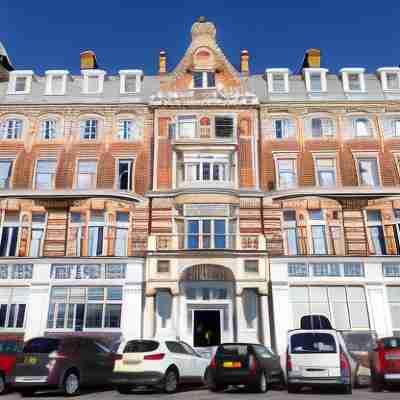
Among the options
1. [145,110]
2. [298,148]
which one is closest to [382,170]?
[298,148]

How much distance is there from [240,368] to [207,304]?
31.3 ft

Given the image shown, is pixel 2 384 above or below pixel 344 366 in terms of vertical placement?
below

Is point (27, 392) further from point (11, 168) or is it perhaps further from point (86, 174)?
point (11, 168)

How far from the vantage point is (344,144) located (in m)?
28.2

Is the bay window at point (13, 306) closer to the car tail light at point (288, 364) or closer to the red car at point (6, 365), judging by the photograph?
the red car at point (6, 365)

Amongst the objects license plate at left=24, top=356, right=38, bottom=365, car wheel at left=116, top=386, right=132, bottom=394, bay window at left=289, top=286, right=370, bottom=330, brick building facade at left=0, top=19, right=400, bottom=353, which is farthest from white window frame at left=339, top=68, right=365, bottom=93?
license plate at left=24, top=356, right=38, bottom=365

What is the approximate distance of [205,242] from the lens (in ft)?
83.6

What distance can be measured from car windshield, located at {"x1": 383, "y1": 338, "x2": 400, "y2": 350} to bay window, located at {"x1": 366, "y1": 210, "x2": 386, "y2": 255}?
9817 millimetres

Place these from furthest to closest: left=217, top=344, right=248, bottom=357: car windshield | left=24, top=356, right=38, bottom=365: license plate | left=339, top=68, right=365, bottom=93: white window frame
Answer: left=339, top=68, right=365, bottom=93: white window frame → left=217, top=344, right=248, bottom=357: car windshield → left=24, top=356, right=38, bottom=365: license plate

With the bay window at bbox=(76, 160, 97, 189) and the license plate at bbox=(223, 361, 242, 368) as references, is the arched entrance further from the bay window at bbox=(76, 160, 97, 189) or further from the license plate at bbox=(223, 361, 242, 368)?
the license plate at bbox=(223, 361, 242, 368)

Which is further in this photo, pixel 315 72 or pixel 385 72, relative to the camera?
pixel 315 72

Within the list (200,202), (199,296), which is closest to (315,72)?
(200,202)

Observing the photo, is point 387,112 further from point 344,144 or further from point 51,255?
point 51,255

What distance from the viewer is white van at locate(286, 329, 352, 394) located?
14727 millimetres
